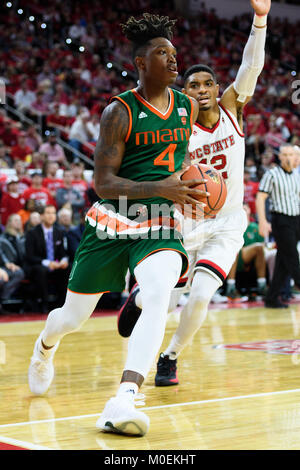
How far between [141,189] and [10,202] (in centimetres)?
755

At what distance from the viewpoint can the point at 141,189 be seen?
354cm

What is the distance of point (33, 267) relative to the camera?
32.8 feet

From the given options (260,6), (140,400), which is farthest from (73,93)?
(140,400)

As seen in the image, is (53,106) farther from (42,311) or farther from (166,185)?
(166,185)

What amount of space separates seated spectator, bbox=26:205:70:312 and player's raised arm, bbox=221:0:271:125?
5.38 metres

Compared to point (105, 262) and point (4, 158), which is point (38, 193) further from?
point (105, 262)

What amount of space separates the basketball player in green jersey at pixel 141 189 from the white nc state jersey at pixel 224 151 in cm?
102

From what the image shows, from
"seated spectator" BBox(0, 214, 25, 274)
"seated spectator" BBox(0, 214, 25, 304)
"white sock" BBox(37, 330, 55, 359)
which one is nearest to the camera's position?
"white sock" BBox(37, 330, 55, 359)

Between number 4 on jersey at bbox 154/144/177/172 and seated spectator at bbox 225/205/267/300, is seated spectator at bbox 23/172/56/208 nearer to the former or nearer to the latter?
seated spectator at bbox 225/205/267/300

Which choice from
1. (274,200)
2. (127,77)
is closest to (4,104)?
(127,77)

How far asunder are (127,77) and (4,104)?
15.5 ft

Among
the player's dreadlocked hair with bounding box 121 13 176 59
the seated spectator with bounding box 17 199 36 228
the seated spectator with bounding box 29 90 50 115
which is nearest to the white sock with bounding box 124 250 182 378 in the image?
the player's dreadlocked hair with bounding box 121 13 176 59

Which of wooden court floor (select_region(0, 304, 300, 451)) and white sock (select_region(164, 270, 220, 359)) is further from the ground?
white sock (select_region(164, 270, 220, 359))

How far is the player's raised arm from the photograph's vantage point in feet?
15.1
